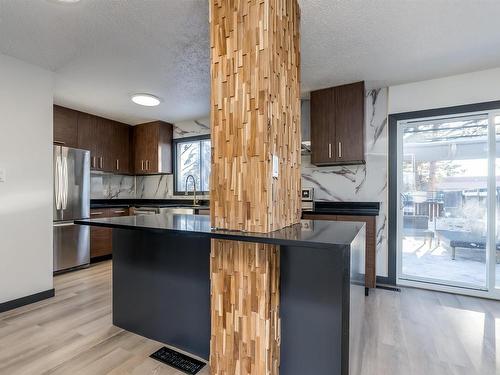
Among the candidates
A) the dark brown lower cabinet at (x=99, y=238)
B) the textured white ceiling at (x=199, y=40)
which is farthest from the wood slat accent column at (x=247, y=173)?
the dark brown lower cabinet at (x=99, y=238)

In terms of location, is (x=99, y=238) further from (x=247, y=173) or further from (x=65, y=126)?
(x=247, y=173)

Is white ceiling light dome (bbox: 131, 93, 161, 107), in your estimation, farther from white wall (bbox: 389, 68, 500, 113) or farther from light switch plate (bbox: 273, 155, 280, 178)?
white wall (bbox: 389, 68, 500, 113)

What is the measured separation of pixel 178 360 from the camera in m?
1.79

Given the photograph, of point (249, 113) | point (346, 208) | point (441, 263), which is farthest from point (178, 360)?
point (441, 263)

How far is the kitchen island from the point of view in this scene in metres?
1.27

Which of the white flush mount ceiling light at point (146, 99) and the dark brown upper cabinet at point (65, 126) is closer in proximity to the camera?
the white flush mount ceiling light at point (146, 99)

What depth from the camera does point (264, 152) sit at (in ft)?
4.20

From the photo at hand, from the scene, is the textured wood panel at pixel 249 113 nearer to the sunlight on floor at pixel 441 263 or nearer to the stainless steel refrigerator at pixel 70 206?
the sunlight on floor at pixel 441 263

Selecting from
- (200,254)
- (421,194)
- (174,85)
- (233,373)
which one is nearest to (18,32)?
(174,85)

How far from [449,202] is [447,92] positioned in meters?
1.21

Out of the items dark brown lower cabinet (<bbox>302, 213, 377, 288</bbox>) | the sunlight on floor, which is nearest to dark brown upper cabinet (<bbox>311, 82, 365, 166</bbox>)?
dark brown lower cabinet (<bbox>302, 213, 377, 288</bbox>)

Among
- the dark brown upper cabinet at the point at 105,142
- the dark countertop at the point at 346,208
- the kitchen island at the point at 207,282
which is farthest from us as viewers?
the dark brown upper cabinet at the point at 105,142

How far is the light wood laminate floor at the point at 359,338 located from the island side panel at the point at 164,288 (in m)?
0.14

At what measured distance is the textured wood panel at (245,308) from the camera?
1.34 meters
